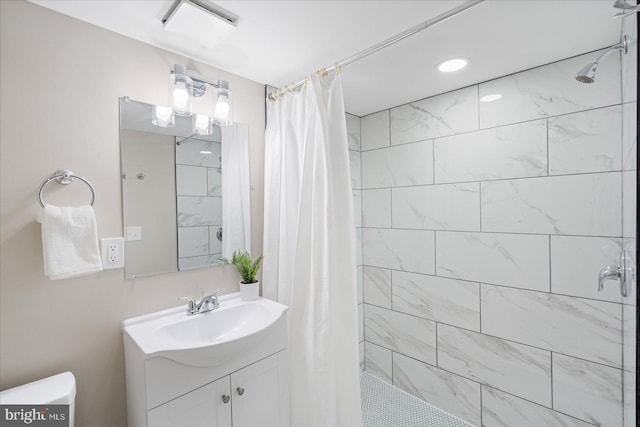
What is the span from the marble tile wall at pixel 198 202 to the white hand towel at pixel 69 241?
43cm

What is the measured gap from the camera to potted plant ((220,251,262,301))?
1822 millimetres

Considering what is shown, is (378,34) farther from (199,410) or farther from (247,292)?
(199,410)

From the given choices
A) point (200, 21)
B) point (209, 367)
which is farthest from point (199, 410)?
point (200, 21)

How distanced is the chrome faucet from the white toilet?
0.53 metres

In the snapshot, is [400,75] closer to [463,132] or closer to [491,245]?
[463,132]

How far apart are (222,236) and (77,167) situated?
0.77 metres

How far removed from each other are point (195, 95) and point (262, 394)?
161cm

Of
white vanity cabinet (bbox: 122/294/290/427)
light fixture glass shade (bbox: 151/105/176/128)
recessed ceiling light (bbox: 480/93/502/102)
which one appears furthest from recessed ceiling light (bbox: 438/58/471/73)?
white vanity cabinet (bbox: 122/294/290/427)

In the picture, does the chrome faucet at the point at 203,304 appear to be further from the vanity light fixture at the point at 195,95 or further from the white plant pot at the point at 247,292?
the vanity light fixture at the point at 195,95

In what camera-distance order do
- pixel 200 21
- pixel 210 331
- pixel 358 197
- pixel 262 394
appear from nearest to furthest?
pixel 200 21
pixel 262 394
pixel 210 331
pixel 358 197

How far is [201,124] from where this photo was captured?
1.73m

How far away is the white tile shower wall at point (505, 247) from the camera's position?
1.59 metres

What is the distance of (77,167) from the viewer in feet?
4.50

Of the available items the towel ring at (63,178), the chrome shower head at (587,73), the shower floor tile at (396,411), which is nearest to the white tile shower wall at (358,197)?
the shower floor tile at (396,411)
